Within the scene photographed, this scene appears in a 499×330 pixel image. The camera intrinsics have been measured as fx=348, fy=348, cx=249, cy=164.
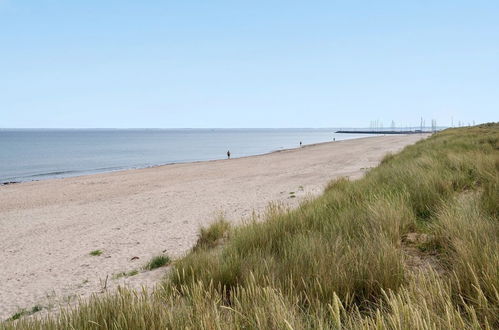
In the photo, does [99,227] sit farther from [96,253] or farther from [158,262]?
[158,262]

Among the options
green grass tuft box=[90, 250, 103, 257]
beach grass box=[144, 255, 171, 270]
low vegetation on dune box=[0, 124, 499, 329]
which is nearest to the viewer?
low vegetation on dune box=[0, 124, 499, 329]

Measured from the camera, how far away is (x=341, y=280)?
3.03 metres

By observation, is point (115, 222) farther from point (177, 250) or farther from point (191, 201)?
point (177, 250)

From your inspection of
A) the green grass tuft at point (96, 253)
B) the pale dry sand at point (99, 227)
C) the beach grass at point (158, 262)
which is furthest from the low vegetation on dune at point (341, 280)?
the green grass tuft at point (96, 253)

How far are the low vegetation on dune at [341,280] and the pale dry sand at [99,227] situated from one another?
2.05 meters

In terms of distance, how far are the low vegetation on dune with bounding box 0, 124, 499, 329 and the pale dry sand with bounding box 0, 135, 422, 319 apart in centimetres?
205

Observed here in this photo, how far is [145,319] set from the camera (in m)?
2.55

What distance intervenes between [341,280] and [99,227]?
33.8 feet

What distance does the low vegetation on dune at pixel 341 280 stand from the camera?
2174mm

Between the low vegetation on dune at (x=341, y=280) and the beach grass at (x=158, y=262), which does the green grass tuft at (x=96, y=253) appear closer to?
the beach grass at (x=158, y=262)

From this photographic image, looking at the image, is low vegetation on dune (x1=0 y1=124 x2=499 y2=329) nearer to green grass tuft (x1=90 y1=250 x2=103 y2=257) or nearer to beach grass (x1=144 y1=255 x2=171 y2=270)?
beach grass (x1=144 y1=255 x2=171 y2=270)

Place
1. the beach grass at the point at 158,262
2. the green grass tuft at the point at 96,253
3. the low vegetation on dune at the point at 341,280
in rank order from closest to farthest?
the low vegetation on dune at the point at 341,280 < the beach grass at the point at 158,262 < the green grass tuft at the point at 96,253

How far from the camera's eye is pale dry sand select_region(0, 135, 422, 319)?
681 centimetres

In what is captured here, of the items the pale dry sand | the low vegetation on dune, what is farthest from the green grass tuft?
the low vegetation on dune
